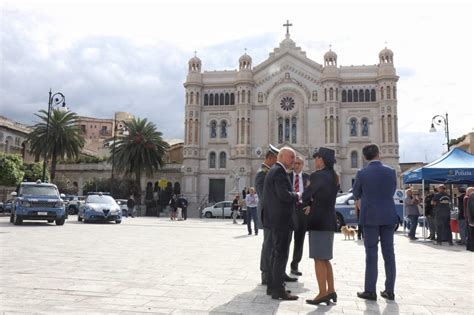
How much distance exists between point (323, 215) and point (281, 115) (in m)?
41.2

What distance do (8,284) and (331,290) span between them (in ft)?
14.4

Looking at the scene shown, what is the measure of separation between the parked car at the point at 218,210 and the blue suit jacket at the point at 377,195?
97.7 ft

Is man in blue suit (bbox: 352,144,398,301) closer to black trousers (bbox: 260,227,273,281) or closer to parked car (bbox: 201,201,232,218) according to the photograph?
black trousers (bbox: 260,227,273,281)

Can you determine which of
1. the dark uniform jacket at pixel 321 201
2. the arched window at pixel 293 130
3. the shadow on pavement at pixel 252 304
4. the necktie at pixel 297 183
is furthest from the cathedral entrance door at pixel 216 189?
the dark uniform jacket at pixel 321 201

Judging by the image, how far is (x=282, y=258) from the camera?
18.1ft

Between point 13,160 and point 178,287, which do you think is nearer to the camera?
point 178,287

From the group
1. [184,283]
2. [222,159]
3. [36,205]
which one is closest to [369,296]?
[184,283]

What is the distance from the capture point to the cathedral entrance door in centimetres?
4628

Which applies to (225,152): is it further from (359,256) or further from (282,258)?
(282,258)

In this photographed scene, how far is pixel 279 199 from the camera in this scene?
18.2 feet

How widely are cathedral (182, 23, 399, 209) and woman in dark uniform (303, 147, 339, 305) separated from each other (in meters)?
38.2

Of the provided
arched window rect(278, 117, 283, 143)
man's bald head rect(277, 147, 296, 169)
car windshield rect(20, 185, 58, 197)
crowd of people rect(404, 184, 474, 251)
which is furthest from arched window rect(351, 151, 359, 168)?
man's bald head rect(277, 147, 296, 169)

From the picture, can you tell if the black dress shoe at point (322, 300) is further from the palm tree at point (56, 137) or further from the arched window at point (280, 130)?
the arched window at point (280, 130)

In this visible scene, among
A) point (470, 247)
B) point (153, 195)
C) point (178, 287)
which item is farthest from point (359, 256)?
point (153, 195)
